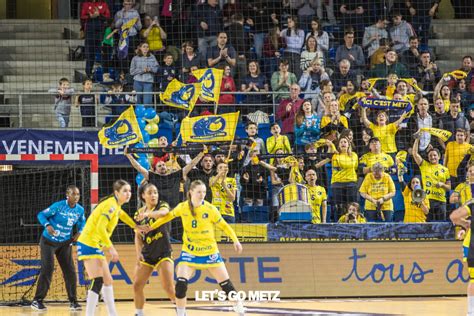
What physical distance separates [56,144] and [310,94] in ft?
19.0

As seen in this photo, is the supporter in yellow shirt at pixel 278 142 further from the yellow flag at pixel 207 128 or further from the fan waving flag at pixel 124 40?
the fan waving flag at pixel 124 40

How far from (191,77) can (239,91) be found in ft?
3.86

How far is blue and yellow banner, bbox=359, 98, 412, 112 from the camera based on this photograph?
20.5m

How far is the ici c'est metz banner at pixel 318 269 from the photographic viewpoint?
1878cm

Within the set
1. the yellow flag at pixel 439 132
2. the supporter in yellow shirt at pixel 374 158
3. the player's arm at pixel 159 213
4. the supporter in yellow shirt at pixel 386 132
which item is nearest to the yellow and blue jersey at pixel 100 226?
the player's arm at pixel 159 213

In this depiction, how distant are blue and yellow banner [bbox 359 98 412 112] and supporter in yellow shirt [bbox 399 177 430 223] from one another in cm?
156

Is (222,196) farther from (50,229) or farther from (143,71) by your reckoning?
(143,71)

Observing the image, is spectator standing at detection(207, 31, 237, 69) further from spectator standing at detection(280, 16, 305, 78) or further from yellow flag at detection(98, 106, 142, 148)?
yellow flag at detection(98, 106, 142, 148)

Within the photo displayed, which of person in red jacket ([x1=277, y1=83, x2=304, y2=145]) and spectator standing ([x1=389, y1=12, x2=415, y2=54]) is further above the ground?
spectator standing ([x1=389, y1=12, x2=415, y2=54])

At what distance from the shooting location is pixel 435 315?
15641 millimetres

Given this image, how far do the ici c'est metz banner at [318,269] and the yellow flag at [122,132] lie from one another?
2.00 meters

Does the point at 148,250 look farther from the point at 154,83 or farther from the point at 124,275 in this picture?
the point at 154,83

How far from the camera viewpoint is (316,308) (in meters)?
16.9

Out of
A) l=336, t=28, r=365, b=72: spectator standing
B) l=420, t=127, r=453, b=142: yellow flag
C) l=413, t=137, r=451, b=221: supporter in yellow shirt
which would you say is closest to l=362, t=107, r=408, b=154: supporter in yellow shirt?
l=420, t=127, r=453, b=142: yellow flag
